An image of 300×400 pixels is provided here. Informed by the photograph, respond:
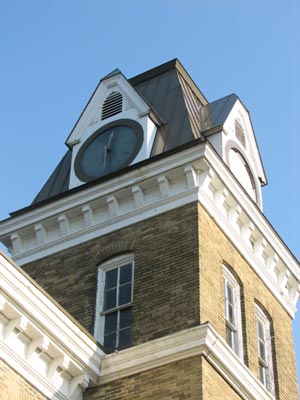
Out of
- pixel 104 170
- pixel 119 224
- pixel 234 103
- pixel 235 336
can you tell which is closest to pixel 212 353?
pixel 235 336

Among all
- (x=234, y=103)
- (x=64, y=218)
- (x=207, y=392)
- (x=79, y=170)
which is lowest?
(x=207, y=392)

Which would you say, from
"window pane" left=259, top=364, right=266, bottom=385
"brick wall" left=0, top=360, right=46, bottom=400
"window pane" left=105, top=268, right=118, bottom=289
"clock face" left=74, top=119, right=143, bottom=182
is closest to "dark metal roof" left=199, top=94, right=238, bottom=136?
"clock face" left=74, top=119, right=143, bottom=182

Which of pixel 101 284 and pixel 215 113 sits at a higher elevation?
pixel 215 113

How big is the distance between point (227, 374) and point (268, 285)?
→ 4.64 metres

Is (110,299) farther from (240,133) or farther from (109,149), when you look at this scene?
(240,133)

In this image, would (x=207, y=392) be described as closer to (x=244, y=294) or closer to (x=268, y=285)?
(x=244, y=294)

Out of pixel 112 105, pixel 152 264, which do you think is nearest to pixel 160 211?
pixel 152 264

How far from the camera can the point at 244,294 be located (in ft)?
72.3

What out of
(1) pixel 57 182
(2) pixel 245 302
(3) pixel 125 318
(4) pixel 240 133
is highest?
(4) pixel 240 133

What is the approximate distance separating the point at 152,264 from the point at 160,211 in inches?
52.0

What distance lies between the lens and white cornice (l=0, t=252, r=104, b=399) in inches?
680

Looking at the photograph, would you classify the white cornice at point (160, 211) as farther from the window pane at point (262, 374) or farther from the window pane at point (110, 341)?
the window pane at point (110, 341)

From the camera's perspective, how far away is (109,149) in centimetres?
2441

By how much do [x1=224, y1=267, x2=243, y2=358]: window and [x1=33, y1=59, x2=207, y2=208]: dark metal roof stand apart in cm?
343
